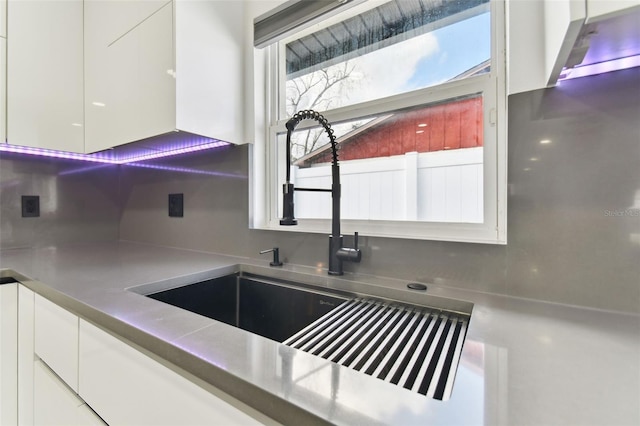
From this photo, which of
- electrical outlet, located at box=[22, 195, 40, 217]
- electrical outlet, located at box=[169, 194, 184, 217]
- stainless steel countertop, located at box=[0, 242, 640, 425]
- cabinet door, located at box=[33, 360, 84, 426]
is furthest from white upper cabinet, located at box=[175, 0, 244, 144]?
electrical outlet, located at box=[22, 195, 40, 217]

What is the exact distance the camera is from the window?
919 millimetres

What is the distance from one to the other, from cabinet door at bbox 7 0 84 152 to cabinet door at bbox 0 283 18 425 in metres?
0.79

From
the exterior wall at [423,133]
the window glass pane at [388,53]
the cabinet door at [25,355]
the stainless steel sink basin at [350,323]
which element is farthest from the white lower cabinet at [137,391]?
the window glass pane at [388,53]

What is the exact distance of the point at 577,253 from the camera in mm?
723

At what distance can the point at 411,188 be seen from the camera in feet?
3.51

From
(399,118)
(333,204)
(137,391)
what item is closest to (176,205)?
(333,204)

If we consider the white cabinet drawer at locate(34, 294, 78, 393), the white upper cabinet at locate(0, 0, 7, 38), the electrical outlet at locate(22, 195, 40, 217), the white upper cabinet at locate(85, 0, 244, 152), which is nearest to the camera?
the white cabinet drawer at locate(34, 294, 78, 393)

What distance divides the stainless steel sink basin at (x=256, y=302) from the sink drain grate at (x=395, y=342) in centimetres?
19

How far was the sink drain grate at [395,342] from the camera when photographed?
49cm

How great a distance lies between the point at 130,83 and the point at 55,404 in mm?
1245

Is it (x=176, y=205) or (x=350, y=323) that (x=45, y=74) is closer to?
(x=176, y=205)

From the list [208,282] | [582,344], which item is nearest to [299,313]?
[208,282]

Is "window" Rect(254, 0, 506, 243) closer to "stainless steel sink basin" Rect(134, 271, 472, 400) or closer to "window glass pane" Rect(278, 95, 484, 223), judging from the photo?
"window glass pane" Rect(278, 95, 484, 223)

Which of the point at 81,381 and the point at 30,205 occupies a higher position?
the point at 30,205
